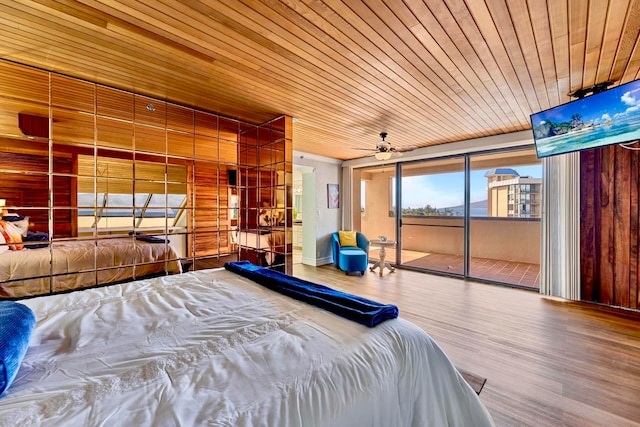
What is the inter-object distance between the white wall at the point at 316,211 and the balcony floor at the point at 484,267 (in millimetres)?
1650

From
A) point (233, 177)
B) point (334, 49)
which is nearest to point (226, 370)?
point (334, 49)

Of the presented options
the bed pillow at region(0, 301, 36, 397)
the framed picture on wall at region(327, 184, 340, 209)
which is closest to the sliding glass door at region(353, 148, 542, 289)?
the framed picture on wall at region(327, 184, 340, 209)

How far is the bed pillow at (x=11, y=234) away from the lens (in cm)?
281

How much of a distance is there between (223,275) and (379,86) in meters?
2.37

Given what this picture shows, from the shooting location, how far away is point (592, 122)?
2680 mm

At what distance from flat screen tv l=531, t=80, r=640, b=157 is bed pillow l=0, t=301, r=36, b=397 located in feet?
13.8

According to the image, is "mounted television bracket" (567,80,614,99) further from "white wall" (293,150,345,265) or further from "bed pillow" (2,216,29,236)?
"bed pillow" (2,216,29,236)

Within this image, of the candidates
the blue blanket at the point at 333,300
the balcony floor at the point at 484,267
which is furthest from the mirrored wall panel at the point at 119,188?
the balcony floor at the point at 484,267

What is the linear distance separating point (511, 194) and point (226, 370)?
5577mm

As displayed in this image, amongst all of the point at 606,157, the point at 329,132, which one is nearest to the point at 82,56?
the point at 329,132

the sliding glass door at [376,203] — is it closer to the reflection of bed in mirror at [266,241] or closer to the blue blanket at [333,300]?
the reflection of bed in mirror at [266,241]

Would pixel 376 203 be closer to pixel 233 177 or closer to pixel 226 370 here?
pixel 233 177

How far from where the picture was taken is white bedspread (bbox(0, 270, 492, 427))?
2.41 ft

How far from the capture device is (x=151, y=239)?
329 centimetres
